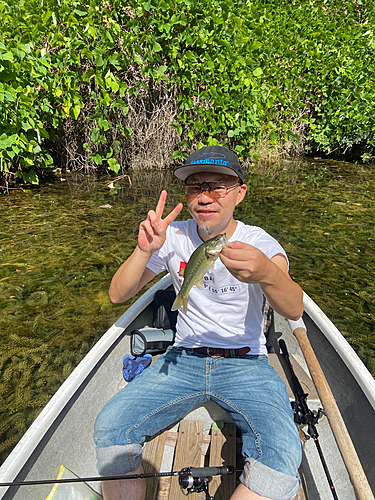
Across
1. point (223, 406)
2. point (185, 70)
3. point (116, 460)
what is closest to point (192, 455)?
point (223, 406)

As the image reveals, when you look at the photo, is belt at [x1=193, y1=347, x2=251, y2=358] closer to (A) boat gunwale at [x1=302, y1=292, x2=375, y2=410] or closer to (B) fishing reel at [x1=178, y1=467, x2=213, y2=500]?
(B) fishing reel at [x1=178, y1=467, x2=213, y2=500]

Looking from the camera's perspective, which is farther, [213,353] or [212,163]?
[213,353]

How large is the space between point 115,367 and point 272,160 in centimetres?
1484

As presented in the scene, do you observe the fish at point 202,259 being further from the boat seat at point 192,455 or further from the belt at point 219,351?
the boat seat at point 192,455

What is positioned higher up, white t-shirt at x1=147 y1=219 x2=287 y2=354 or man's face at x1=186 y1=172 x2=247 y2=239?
man's face at x1=186 y1=172 x2=247 y2=239

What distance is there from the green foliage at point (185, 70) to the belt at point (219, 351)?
23.1 ft

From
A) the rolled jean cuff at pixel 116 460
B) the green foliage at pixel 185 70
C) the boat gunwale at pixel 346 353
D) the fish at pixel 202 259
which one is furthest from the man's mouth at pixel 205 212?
the green foliage at pixel 185 70

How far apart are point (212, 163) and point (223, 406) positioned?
1658 millimetres

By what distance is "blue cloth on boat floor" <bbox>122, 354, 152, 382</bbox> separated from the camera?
313cm

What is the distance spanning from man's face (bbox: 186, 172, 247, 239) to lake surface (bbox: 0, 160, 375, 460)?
2.85 metres

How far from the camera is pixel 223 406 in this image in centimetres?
230

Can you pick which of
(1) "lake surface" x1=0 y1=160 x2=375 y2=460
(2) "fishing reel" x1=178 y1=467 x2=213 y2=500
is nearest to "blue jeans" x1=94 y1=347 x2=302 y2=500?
(2) "fishing reel" x1=178 y1=467 x2=213 y2=500

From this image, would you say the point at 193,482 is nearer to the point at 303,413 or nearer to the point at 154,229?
the point at 303,413

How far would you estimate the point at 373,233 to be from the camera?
26.7 feet
